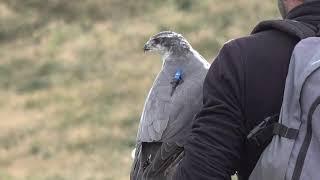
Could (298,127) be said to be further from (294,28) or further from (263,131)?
(294,28)

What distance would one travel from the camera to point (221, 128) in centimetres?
185

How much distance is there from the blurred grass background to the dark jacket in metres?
6.58

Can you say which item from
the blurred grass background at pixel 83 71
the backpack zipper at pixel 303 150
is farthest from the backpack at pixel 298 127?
the blurred grass background at pixel 83 71

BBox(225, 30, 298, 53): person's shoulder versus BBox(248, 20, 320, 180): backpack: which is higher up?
BBox(225, 30, 298, 53): person's shoulder

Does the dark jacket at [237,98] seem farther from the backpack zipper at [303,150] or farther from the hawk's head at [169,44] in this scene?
the hawk's head at [169,44]

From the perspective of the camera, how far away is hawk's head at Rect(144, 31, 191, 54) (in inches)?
127

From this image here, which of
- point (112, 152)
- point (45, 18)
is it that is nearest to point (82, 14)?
point (45, 18)

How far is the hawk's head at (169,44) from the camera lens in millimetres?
3216

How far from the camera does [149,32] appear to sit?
53.4 ft

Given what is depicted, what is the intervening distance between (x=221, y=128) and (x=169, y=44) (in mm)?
1684

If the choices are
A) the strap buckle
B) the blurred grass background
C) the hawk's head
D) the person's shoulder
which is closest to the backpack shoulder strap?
the person's shoulder

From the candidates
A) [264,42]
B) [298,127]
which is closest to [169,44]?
[264,42]

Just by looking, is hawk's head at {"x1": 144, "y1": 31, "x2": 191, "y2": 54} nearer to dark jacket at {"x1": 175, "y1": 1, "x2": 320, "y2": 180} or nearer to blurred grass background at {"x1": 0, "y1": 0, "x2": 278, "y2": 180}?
dark jacket at {"x1": 175, "y1": 1, "x2": 320, "y2": 180}

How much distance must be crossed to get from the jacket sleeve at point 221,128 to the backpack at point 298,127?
0.30ft
